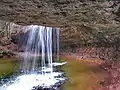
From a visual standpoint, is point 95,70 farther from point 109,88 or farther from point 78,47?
point 78,47

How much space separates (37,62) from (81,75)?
2087mm

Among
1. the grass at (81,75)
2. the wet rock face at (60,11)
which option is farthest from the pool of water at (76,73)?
the wet rock face at (60,11)

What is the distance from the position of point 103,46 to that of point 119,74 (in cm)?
198

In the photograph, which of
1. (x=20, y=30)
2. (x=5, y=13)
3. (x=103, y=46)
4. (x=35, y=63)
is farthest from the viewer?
(x=20, y=30)

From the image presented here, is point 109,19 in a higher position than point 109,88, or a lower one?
higher

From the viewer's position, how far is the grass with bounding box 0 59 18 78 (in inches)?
337

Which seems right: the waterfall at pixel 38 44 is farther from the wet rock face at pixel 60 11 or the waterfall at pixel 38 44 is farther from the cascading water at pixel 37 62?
the wet rock face at pixel 60 11

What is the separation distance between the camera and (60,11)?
314 cm

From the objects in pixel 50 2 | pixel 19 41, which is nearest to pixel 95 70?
pixel 19 41

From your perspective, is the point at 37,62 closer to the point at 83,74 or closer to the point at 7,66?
the point at 7,66

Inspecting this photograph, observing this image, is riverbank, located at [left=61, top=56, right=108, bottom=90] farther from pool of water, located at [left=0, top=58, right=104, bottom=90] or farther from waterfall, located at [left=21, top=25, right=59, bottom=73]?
waterfall, located at [left=21, top=25, right=59, bottom=73]

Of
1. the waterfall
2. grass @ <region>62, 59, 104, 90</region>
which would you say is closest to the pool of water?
grass @ <region>62, 59, 104, 90</region>

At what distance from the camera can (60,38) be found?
36.0ft

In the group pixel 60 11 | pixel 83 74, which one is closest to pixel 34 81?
pixel 83 74
